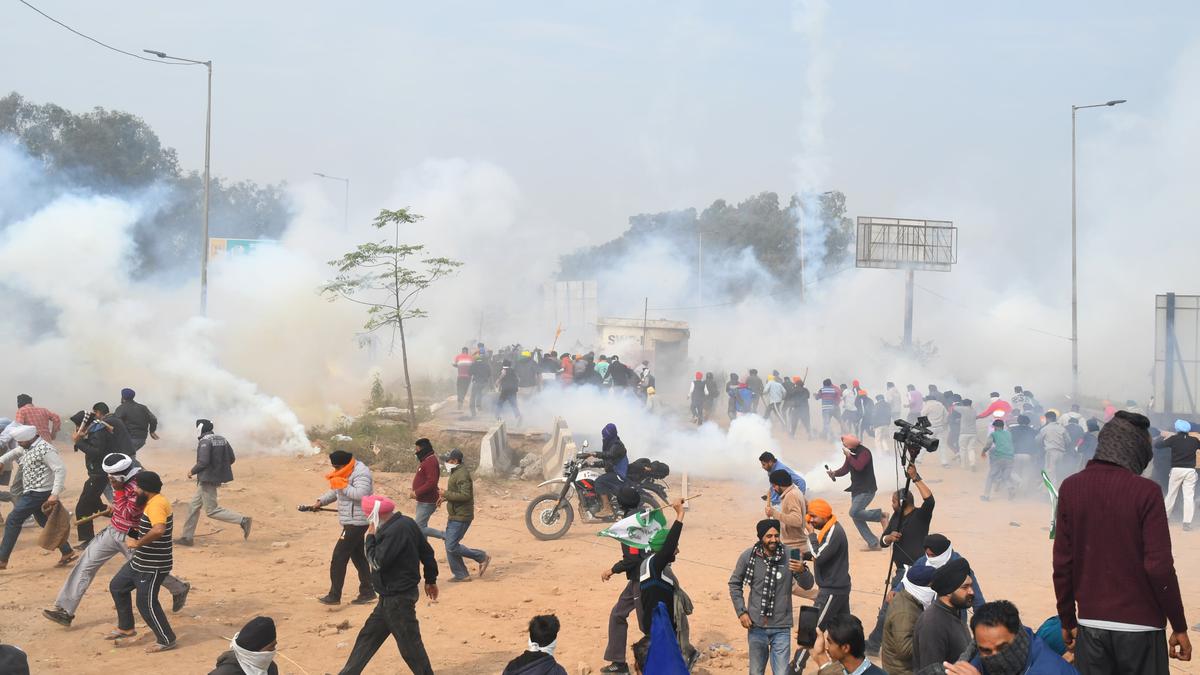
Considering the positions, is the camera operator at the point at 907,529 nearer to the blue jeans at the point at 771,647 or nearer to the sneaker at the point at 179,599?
the blue jeans at the point at 771,647

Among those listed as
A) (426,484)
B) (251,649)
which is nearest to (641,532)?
(251,649)

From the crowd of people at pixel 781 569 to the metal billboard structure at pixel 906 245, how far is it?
2551 cm

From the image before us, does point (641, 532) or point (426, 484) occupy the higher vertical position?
point (641, 532)

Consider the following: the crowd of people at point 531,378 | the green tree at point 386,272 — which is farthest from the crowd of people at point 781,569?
the crowd of people at point 531,378

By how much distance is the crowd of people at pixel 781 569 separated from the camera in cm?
426

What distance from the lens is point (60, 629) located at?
8648 millimetres

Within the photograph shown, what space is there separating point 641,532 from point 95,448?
7.28 m

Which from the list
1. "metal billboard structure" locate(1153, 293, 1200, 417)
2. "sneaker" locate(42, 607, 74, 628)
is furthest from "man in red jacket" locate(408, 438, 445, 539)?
"metal billboard structure" locate(1153, 293, 1200, 417)

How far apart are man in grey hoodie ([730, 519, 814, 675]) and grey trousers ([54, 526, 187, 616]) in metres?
→ 4.86

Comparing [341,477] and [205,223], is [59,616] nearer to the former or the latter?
[341,477]

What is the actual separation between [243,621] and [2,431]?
4.96 m

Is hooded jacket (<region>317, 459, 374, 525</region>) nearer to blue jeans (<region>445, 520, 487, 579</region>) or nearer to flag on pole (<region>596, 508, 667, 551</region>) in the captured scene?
blue jeans (<region>445, 520, 487, 579</region>)

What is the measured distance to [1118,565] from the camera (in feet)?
14.0

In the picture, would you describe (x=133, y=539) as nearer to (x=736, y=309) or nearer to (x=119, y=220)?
(x=119, y=220)
